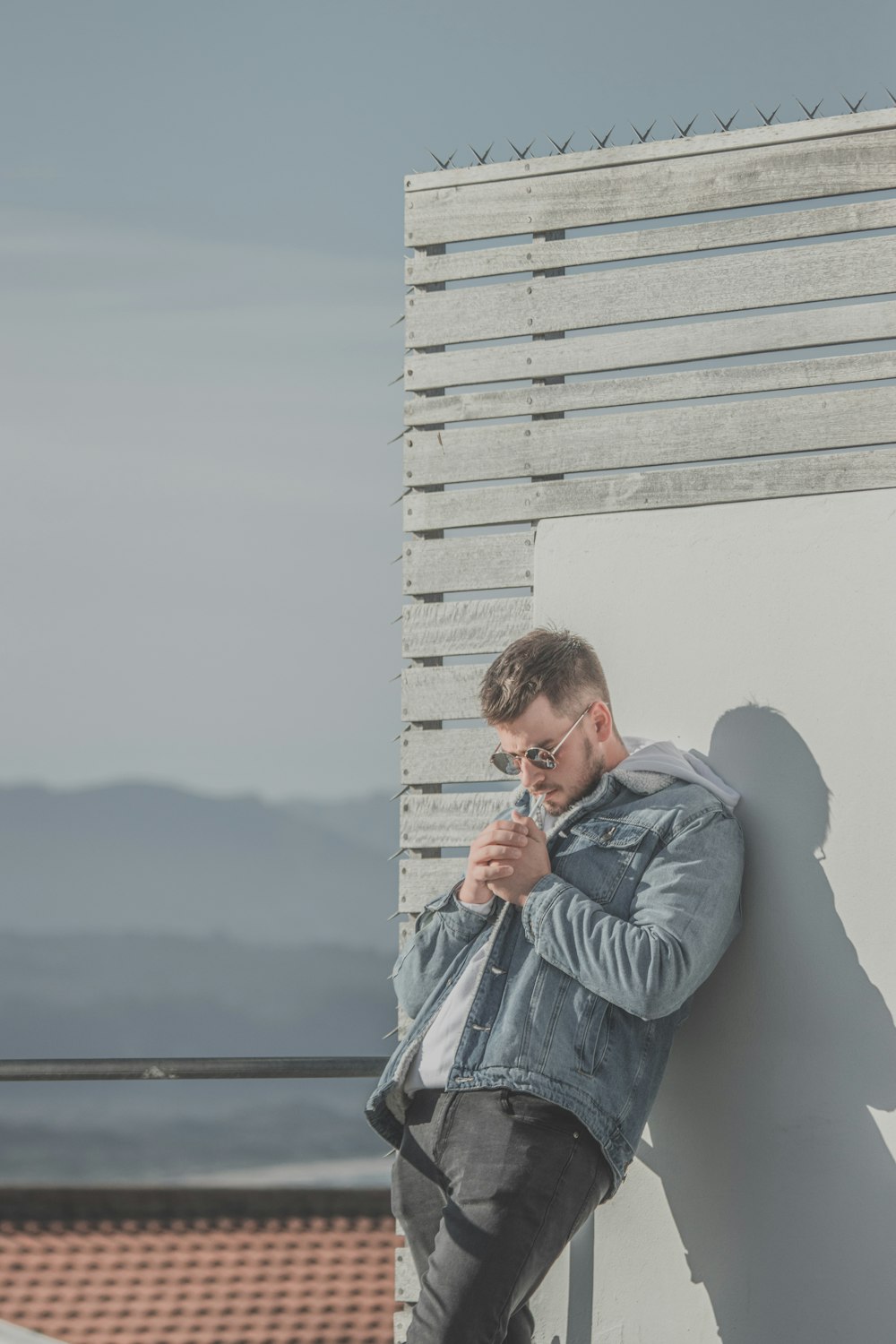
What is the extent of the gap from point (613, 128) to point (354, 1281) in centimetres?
689

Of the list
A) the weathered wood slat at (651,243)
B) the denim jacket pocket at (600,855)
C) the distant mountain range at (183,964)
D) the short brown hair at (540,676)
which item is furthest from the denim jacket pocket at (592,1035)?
the distant mountain range at (183,964)

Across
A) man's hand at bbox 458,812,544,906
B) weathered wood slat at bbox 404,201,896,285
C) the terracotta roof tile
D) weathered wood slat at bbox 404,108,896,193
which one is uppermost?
weathered wood slat at bbox 404,108,896,193

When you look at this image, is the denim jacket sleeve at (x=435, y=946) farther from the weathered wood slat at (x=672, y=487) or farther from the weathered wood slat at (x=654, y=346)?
the weathered wood slat at (x=654, y=346)

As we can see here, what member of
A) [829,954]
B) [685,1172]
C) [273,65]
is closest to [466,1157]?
[685,1172]

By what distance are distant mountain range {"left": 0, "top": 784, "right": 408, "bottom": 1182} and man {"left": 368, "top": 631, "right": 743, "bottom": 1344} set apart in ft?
75.6

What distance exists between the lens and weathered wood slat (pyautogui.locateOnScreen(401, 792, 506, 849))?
3543 mm

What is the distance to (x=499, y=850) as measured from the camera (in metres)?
1.69

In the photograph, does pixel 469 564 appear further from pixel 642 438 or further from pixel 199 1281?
pixel 199 1281

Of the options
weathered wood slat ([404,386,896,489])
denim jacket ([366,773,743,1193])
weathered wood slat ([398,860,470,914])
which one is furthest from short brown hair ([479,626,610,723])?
weathered wood slat ([398,860,470,914])

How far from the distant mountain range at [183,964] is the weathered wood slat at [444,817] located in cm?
2130

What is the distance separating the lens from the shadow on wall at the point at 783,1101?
1.68m

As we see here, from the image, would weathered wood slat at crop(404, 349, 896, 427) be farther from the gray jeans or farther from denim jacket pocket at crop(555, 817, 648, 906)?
the gray jeans

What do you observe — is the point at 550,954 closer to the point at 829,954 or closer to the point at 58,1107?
the point at 829,954

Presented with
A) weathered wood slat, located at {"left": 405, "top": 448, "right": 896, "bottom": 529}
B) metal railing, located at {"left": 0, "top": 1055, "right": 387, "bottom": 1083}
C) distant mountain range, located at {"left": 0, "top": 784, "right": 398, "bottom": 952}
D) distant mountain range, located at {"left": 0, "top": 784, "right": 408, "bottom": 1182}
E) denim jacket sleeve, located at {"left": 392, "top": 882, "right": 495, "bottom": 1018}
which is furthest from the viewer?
distant mountain range, located at {"left": 0, "top": 784, "right": 398, "bottom": 952}
